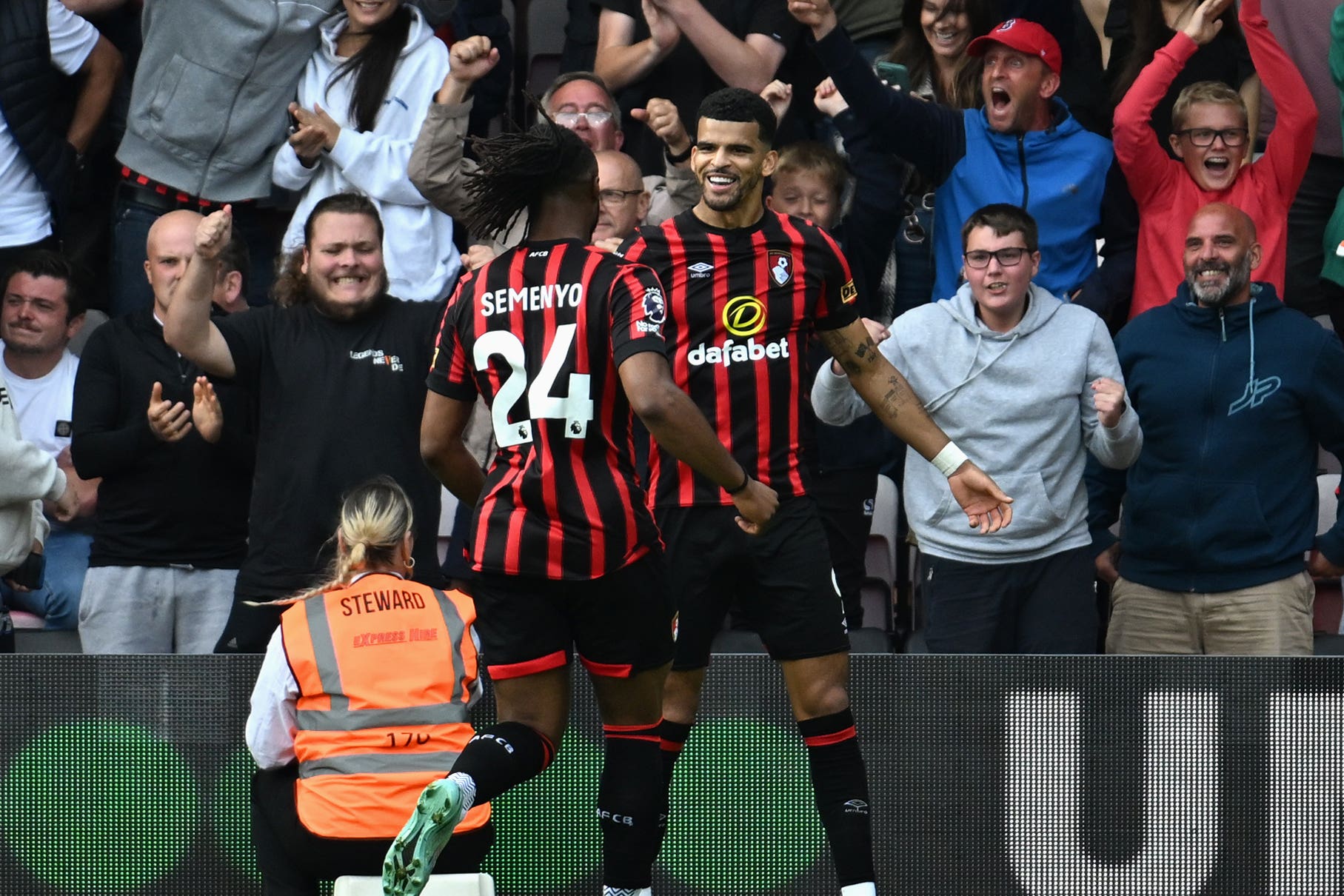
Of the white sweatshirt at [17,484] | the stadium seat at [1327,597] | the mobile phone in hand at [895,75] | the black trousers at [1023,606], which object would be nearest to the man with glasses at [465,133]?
the mobile phone in hand at [895,75]

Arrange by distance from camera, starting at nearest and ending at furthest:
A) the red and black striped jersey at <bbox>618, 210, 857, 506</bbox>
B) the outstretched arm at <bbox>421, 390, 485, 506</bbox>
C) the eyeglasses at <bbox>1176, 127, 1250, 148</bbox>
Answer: the outstretched arm at <bbox>421, 390, 485, 506</bbox> < the red and black striped jersey at <bbox>618, 210, 857, 506</bbox> < the eyeglasses at <bbox>1176, 127, 1250, 148</bbox>

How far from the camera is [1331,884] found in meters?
5.91

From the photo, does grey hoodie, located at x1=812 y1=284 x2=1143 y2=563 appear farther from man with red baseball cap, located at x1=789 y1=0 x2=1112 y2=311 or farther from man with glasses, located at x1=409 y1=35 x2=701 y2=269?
man with glasses, located at x1=409 y1=35 x2=701 y2=269

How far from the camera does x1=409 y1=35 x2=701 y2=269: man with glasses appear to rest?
25.7 feet

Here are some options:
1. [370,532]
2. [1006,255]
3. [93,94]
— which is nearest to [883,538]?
[1006,255]

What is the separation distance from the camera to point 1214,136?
7.70m

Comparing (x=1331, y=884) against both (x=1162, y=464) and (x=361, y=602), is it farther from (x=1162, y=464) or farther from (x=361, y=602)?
(x=361, y=602)

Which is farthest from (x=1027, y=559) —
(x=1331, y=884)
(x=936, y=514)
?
(x=1331, y=884)

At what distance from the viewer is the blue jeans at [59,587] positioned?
301 inches

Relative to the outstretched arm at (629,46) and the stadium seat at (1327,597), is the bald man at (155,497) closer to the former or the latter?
the outstretched arm at (629,46)

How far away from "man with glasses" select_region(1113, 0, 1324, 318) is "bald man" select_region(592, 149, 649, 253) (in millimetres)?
1938

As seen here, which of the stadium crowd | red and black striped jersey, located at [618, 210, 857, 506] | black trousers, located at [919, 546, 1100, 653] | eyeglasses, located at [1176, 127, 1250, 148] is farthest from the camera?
eyeglasses, located at [1176, 127, 1250, 148]

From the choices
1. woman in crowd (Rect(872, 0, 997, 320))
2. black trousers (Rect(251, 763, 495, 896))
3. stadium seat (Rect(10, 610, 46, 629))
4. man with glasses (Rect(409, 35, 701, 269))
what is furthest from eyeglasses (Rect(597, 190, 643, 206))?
black trousers (Rect(251, 763, 495, 896))

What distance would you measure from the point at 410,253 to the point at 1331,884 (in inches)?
173
